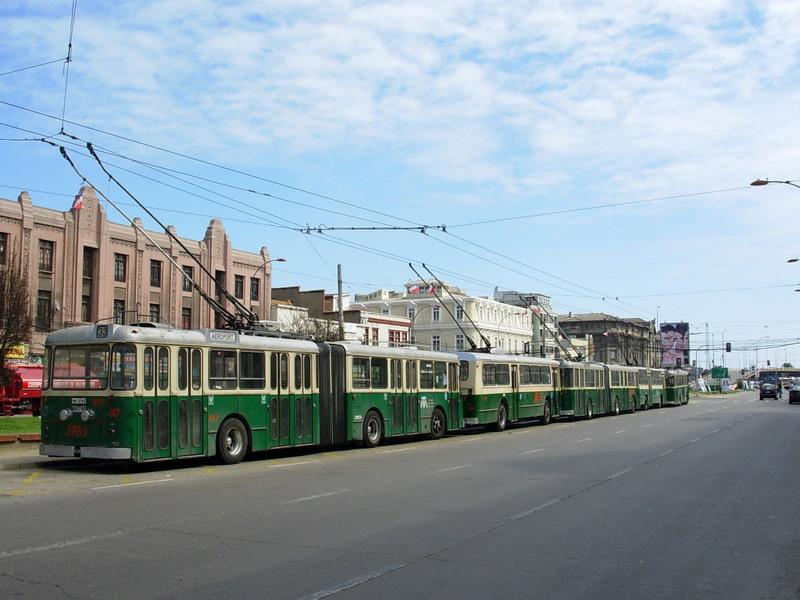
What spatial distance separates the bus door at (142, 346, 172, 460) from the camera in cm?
1592

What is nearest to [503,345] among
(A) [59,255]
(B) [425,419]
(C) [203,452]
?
(A) [59,255]

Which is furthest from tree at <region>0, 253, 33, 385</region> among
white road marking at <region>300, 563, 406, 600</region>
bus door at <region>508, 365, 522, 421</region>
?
white road marking at <region>300, 563, 406, 600</region>

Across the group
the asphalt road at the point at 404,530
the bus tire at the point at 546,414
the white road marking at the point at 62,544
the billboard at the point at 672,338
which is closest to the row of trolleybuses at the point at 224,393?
the asphalt road at the point at 404,530

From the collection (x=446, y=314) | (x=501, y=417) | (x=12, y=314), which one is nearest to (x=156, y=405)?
(x=501, y=417)

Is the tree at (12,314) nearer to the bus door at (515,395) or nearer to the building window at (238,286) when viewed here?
the bus door at (515,395)

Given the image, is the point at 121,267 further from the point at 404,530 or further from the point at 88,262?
the point at 404,530

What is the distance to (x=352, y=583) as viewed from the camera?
7.04 metres

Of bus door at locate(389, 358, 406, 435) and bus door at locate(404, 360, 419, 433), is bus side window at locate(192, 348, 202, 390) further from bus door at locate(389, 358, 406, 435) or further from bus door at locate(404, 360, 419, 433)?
bus door at locate(404, 360, 419, 433)

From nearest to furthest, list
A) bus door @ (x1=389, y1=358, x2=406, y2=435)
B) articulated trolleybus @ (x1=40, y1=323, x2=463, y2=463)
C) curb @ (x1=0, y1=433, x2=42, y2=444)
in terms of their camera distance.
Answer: articulated trolleybus @ (x1=40, y1=323, x2=463, y2=463), curb @ (x1=0, y1=433, x2=42, y2=444), bus door @ (x1=389, y1=358, x2=406, y2=435)

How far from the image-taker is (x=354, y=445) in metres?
24.3

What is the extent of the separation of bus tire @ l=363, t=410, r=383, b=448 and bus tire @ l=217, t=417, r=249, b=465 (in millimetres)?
5226

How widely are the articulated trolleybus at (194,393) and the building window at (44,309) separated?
102 ft

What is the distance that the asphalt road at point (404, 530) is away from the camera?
7102 millimetres

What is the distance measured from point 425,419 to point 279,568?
18.7 metres
